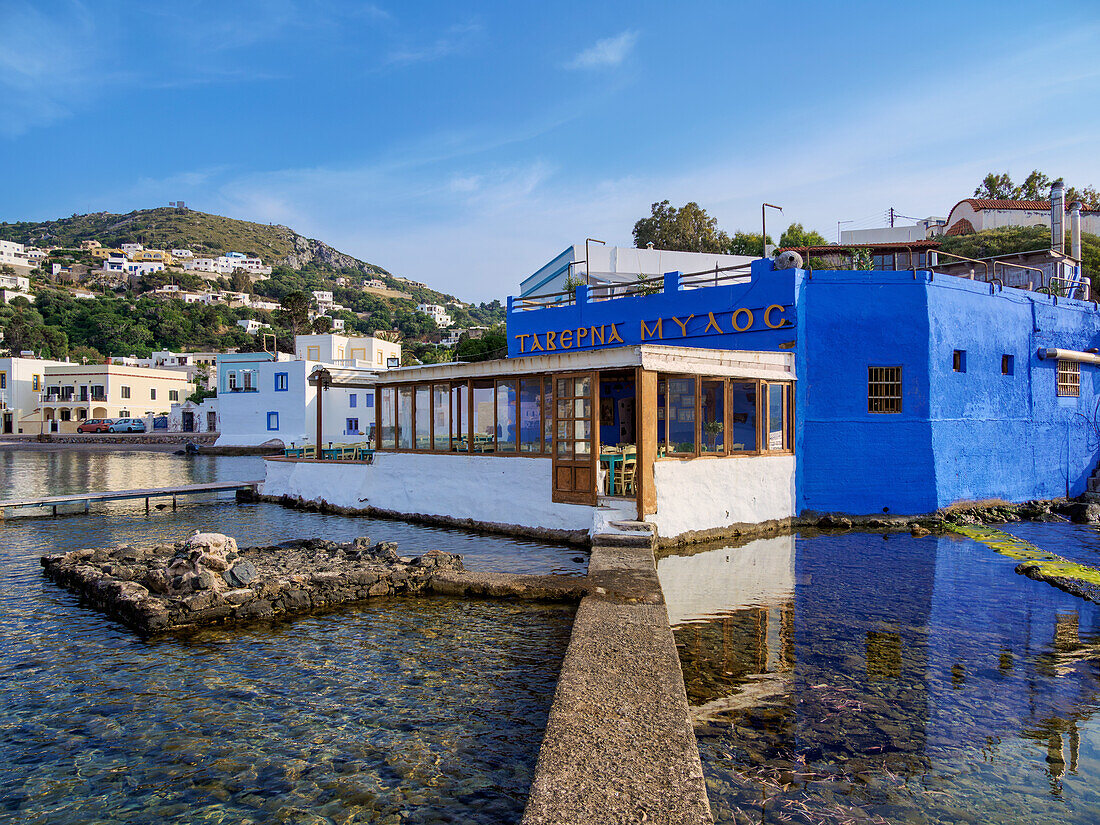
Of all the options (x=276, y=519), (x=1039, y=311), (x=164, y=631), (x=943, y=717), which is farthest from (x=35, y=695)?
(x=1039, y=311)

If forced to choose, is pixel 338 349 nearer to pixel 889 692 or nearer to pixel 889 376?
pixel 889 376

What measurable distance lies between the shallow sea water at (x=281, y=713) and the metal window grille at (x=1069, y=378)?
719 inches

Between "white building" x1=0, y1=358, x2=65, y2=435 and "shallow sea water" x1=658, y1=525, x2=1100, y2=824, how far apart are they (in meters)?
73.3

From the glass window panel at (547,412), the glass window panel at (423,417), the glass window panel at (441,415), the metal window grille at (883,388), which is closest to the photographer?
the glass window panel at (547,412)

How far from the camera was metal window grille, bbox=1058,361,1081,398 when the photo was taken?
19.4 metres

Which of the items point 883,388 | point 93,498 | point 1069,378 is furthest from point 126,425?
point 1069,378

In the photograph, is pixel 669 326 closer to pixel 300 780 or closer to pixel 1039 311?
pixel 1039 311

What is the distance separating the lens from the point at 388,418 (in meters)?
18.8

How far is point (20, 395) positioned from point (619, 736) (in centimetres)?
7868

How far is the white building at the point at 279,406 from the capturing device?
47.1 m

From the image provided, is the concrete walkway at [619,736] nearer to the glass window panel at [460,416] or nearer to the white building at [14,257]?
the glass window panel at [460,416]

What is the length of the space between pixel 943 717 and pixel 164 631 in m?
9.12

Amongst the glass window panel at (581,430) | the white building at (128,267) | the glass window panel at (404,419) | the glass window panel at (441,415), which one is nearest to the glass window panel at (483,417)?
the glass window panel at (441,415)

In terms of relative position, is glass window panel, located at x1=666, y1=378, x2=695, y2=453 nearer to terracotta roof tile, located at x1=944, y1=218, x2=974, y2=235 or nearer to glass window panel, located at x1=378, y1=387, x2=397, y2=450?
glass window panel, located at x1=378, y1=387, x2=397, y2=450
